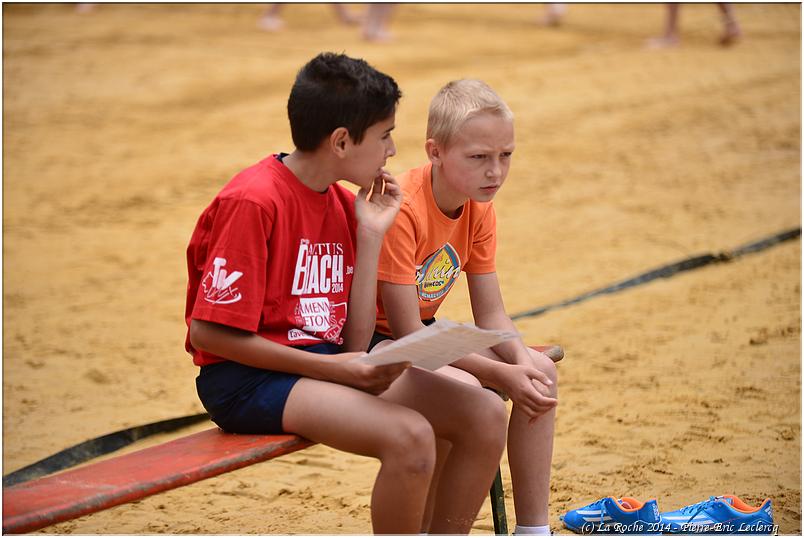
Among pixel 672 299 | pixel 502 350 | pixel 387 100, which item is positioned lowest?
pixel 672 299

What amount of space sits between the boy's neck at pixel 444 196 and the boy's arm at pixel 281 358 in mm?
667

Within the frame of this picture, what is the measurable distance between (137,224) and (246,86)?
3676mm

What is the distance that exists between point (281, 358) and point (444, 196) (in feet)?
2.53

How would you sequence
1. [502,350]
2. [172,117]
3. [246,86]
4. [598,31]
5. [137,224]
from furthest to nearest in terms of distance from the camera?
[598,31]
[246,86]
[172,117]
[137,224]
[502,350]

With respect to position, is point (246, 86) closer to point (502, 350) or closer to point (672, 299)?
point (672, 299)

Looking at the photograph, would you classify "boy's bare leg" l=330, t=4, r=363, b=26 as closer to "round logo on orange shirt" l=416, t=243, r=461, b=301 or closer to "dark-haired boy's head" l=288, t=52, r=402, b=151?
"round logo on orange shirt" l=416, t=243, r=461, b=301

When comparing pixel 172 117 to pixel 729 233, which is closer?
pixel 729 233

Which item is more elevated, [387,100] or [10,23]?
[10,23]

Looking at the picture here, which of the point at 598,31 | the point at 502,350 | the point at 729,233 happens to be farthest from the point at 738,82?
the point at 502,350

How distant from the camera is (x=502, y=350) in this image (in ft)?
10.8

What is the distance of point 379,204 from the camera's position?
3096 millimetres

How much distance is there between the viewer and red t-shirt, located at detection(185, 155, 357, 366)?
273 cm

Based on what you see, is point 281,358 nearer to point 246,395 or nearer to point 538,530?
point 246,395

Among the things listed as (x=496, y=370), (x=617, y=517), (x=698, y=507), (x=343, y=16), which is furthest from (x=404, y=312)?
(x=343, y=16)
